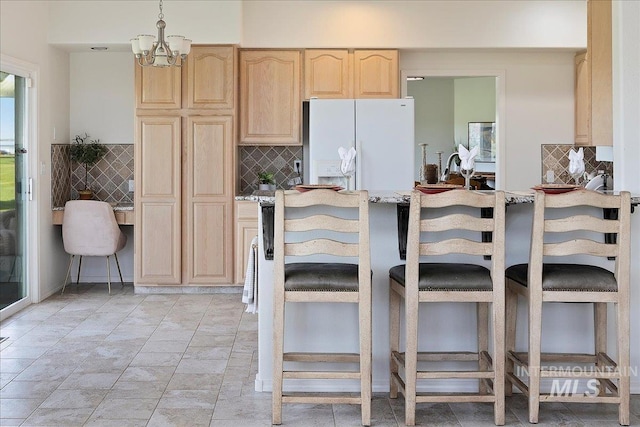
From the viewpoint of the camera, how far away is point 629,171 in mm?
3479

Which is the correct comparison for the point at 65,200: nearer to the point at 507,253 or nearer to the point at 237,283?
the point at 237,283

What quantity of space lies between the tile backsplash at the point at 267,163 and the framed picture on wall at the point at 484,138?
3960 mm

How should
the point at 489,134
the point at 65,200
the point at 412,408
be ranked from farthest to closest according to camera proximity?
the point at 489,134 → the point at 65,200 → the point at 412,408

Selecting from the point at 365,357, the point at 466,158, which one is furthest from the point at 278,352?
the point at 466,158

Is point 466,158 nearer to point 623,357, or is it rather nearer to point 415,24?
point 623,357

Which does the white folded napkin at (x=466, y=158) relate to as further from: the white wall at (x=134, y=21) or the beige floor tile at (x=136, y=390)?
the white wall at (x=134, y=21)

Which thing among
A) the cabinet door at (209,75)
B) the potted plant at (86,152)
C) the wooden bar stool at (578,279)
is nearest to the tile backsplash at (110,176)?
the potted plant at (86,152)

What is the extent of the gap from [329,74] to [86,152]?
2.41 meters

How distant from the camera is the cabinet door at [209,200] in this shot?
606 cm

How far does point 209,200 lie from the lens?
608 centimetres

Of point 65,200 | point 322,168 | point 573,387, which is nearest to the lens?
point 573,387

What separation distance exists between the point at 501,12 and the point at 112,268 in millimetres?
4398

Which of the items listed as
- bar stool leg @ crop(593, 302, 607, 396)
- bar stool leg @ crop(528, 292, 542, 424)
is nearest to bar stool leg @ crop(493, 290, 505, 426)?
bar stool leg @ crop(528, 292, 542, 424)

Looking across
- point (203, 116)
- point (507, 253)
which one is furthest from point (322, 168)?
point (507, 253)
